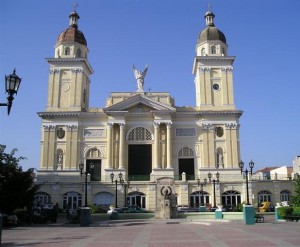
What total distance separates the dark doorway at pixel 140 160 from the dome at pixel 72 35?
62.7 ft

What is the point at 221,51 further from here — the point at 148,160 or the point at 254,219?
the point at 254,219

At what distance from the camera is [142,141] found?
5703 centimetres

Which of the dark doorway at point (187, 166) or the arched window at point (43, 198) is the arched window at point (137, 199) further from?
the arched window at point (43, 198)

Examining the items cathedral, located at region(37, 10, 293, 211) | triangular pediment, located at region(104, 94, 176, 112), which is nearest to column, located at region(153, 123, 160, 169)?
cathedral, located at region(37, 10, 293, 211)

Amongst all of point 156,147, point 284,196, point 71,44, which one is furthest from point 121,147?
point 284,196

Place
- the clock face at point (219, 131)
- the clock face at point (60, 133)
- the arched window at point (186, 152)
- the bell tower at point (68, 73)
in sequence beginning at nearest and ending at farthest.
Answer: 1. the clock face at point (60, 133)
2. the arched window at point (186, 152)
3. the clock face at point (219, 131)
4. the bell tower at point (68, 73)

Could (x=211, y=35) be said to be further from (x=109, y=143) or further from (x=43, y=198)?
(x=43, y=198)

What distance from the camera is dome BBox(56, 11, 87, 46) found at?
6034 cm

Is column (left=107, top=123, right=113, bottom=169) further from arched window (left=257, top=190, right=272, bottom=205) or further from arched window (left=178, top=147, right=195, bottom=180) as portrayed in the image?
arched window (left=257, top=190, right=272, bottom=205)

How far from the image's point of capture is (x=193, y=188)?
2087 inches

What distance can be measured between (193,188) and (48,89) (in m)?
26.4

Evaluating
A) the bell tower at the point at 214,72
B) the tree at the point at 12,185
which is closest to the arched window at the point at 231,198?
the bell tower at the point at 214,72

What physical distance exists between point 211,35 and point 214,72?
5.96 meters

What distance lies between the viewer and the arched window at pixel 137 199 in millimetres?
52562
